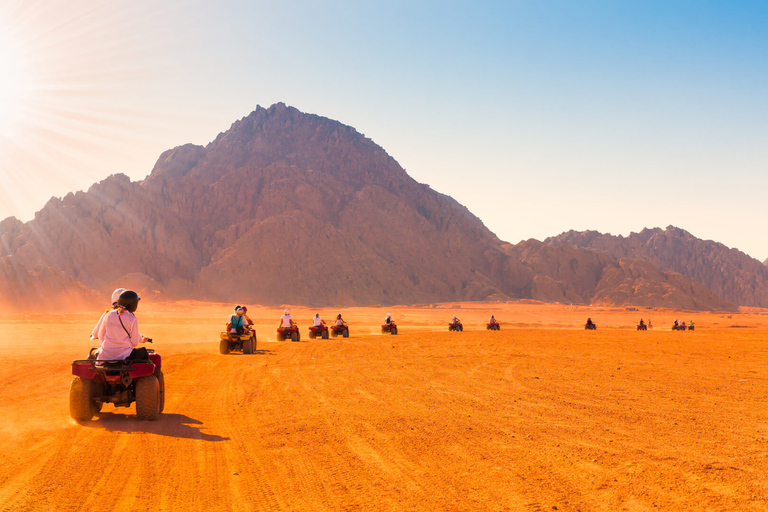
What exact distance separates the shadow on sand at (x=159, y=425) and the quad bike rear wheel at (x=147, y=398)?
0.42 feet

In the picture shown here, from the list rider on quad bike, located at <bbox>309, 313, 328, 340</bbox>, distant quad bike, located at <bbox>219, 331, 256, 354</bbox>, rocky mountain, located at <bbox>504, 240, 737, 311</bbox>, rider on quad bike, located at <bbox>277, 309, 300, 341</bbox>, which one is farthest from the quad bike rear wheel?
rocky mountain, located at <bbox>504, 240, 737, 311</bbox>

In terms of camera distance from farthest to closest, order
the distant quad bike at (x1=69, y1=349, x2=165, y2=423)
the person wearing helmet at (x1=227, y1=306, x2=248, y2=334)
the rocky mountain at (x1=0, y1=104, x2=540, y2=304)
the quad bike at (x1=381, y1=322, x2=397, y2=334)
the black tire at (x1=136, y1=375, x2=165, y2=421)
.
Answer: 1. the rocky mountain at (x1=0, y1=104, x2=540, y2=304)
2. the quad bike at (x1=381, y1=322, x2=397, y2=334)
3. the person wearing helmet at (x1=227, y1=306, x2=248, y2=334)
4. the black tire at (x1=136, y1=375, x2=165, y2=421)
5. the distant quad bike at (x1=69, y1=349, x2=165, y2=423)

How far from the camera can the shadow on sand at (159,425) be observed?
8551mm

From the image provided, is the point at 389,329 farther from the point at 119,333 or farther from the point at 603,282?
the point at 603,282

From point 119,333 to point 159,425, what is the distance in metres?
1.66

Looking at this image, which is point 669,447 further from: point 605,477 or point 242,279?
point 242,279

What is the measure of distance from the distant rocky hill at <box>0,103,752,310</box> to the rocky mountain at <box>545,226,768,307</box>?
49552 mm

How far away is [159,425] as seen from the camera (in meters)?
9.18

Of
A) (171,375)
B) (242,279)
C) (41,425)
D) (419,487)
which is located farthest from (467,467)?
(242,279)

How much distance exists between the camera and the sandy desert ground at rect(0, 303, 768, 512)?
19.3 feet

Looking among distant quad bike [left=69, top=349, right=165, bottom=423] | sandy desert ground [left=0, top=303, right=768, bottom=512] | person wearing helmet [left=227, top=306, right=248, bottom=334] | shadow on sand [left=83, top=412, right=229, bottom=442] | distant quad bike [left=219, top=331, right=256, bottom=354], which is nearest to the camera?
sandy desert ground [left=0, top=303, right=768, bottom=512]

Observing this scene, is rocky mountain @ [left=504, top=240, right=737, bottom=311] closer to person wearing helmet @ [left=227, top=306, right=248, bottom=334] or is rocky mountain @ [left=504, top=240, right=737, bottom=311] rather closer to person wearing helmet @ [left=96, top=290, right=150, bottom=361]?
person wearing helmet @ [left=227, top=306, right=248, bottom=334]

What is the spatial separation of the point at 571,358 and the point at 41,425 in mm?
18653

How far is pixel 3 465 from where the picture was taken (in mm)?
6848
